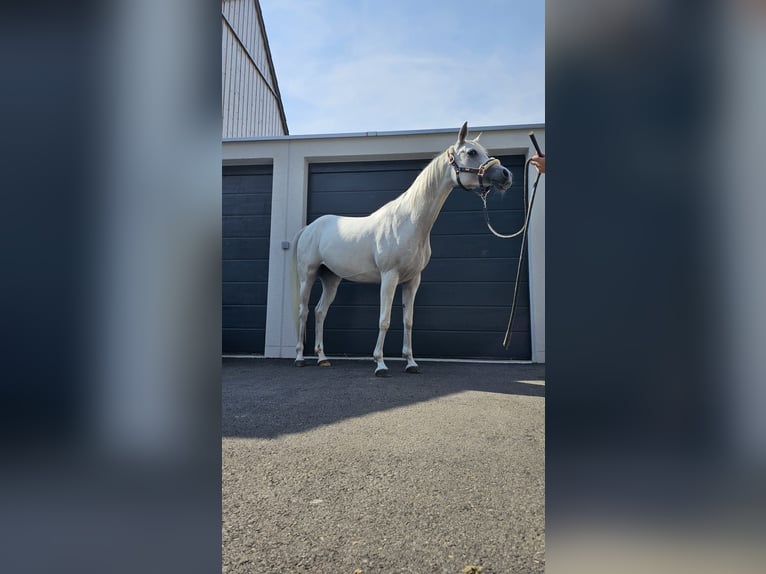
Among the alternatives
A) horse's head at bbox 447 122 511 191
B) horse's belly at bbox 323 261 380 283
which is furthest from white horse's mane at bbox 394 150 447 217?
horse's belly at bbox 323 261 380 283

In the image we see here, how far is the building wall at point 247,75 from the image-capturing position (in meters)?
9.59

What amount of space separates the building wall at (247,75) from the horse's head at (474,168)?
6.68 m

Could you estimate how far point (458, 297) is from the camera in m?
4.90

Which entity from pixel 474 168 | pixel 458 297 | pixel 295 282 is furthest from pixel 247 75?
pixel 474 168

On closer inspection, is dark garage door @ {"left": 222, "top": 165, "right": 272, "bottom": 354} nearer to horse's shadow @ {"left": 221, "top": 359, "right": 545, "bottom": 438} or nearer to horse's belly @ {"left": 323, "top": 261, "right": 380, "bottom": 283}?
horse's shadow @ {"left": 221, "top": 359, "right": 545, "bottom": 438}

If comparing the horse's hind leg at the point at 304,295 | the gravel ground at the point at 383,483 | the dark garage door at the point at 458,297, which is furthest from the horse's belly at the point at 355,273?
the gravel ground at the point at 383,483

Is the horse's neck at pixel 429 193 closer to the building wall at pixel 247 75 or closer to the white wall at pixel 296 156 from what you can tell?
the white wall at pixel 296 156

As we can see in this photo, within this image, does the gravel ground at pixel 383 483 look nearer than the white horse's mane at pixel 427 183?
Yes

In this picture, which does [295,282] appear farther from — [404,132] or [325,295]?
[404,132]
